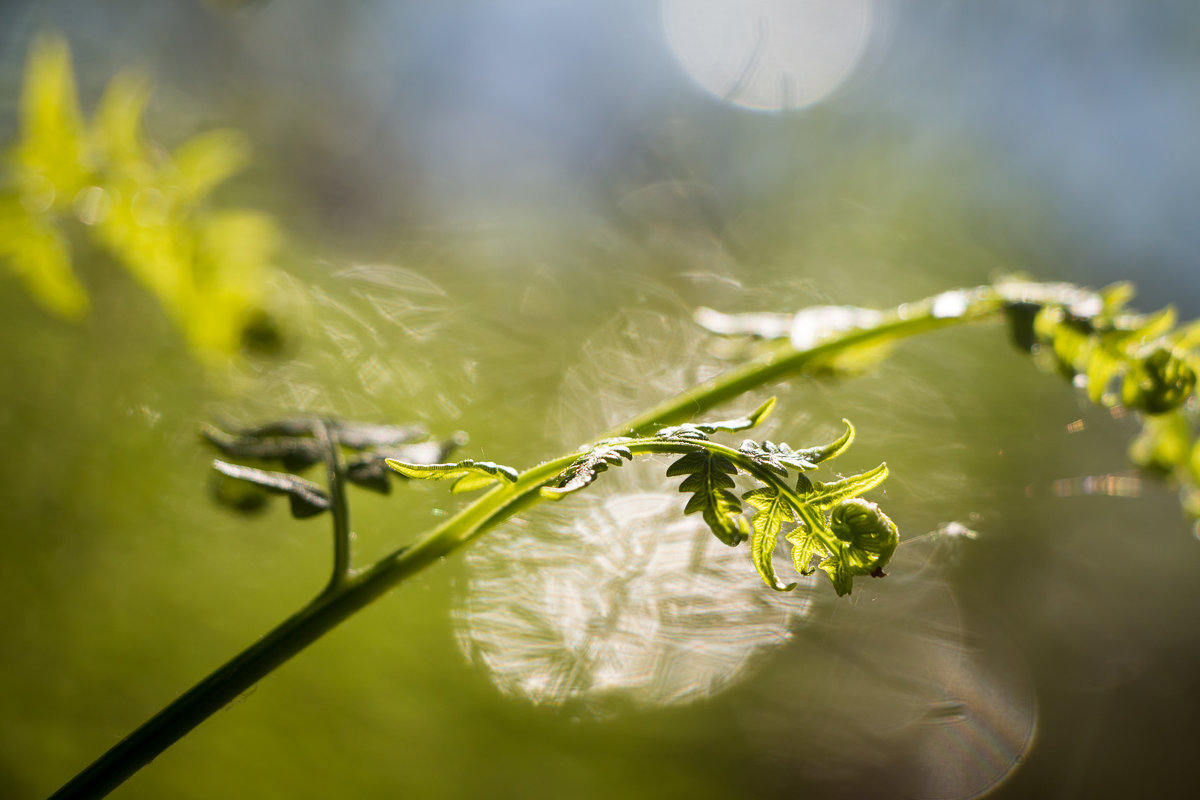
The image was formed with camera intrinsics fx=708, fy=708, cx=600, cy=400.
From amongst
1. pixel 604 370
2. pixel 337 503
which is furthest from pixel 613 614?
pixel 337 503

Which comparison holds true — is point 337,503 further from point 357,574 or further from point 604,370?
point 604,370

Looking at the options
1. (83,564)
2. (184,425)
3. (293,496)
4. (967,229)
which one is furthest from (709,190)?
(293,496)

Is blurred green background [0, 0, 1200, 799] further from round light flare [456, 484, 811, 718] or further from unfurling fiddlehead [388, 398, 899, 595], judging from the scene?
unfurling fiddlehead [388, 398, 899, 595]

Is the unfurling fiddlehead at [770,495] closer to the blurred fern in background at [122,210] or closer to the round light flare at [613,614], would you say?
the blurred fern in background at [122,210]

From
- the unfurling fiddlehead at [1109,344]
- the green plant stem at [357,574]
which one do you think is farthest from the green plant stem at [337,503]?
the unfurling fiddlehead at [1109,344]

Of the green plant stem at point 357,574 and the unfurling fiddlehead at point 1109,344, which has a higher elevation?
the unfurling fiddlehead at point 1109,344

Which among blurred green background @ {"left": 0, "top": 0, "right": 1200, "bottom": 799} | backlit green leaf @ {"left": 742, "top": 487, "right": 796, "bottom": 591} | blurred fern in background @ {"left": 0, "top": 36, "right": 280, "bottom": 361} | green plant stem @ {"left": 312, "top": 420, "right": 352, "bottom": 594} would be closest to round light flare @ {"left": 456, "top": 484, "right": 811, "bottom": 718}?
blurred green background @ {"left": 0, "top": 0, "right": 1200, "bottom": 799}
